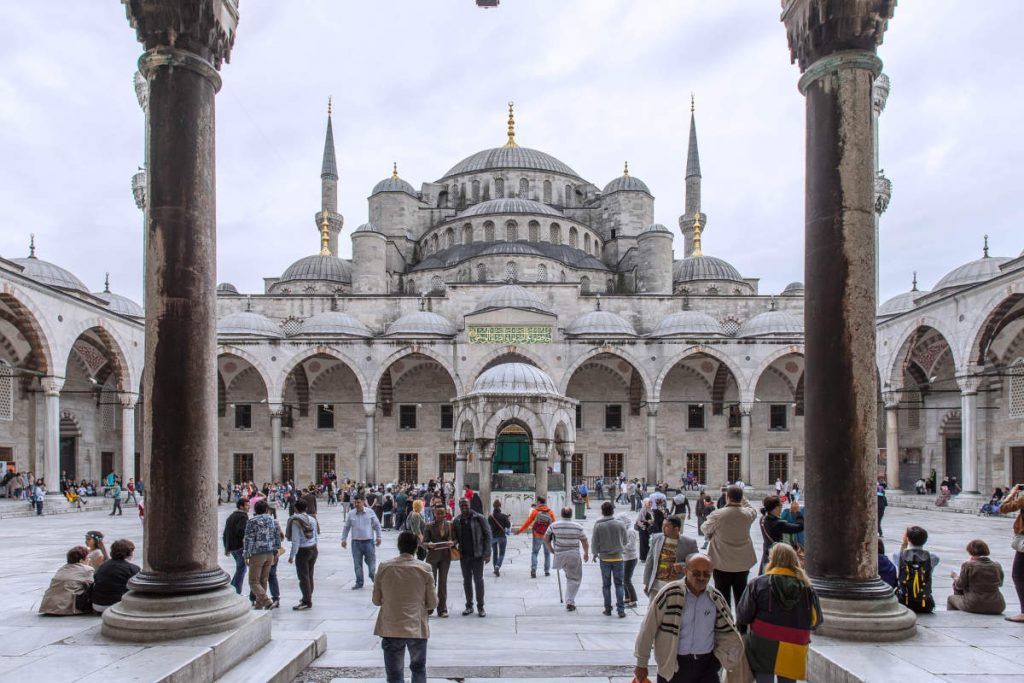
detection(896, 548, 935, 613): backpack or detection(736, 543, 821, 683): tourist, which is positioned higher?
detection(736, 543, 821, 683): tourist

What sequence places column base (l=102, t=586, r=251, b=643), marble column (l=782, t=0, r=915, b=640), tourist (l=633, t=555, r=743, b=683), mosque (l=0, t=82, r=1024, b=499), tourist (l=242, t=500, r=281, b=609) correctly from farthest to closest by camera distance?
mosque (l=0, t=82, r=1024, b=499) < tourist (l=242, t=500, r=281, b=609) < marble column (l=782, t=0, r=915, b=640) < column base (l=102, t=586, r=251, b=643) < tourist (l=633, t=555, r=743, b=683)

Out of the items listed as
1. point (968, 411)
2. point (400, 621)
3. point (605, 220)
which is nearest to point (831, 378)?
point (400, 621)

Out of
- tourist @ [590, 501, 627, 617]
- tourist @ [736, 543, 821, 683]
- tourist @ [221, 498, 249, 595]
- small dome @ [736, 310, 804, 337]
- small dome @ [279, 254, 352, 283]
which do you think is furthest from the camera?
small dome @ [279, 254, 352, 283]

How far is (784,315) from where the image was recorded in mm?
28078

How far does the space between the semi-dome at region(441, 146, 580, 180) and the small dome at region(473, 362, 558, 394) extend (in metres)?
23.7

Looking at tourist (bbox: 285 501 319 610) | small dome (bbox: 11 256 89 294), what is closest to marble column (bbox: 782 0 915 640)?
tourist (bbox: 285 501 319 610)

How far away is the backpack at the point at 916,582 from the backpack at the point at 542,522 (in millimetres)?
4013

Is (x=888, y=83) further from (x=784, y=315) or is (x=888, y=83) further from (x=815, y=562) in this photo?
(x=815, y=562)

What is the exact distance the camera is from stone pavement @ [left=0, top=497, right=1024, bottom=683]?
4.19 meters

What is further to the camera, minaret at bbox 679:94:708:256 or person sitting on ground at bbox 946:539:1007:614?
minaret at bbox 679:94:708:256

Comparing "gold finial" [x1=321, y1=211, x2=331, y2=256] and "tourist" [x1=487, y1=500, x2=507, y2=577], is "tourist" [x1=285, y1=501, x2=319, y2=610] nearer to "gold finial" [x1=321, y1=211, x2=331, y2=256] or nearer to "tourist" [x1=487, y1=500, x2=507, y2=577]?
"tourist" [x1=487, y1=500, x2=507, y2=577]

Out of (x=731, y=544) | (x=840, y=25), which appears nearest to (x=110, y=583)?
(x=731, y=544)

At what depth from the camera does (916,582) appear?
5.79 metres

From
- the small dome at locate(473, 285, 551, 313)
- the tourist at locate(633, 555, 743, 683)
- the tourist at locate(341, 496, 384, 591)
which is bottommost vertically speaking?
the tourist at locate(341, 496, 384, 591)
